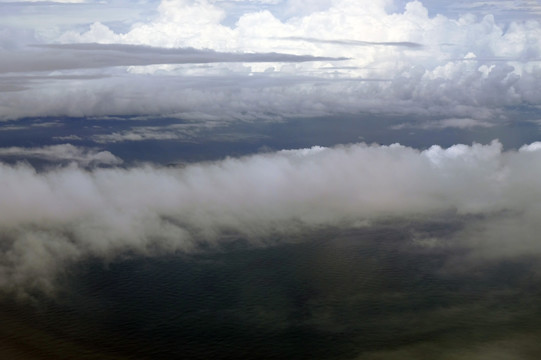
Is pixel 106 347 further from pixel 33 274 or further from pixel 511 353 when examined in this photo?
pixel 511 353

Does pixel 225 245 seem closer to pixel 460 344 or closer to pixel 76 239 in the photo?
pixel 76 239

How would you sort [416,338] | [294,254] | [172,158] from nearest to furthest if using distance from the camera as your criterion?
[416,338] → [294,254] → [172,158]

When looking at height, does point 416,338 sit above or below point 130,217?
below

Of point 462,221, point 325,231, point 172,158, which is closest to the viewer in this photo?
point 325,231

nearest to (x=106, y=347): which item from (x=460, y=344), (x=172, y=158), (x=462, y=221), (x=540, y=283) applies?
(x=460, y=344)

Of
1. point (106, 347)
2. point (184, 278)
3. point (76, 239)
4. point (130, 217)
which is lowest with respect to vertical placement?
point (106, 347)

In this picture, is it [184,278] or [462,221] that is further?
[462,221]
